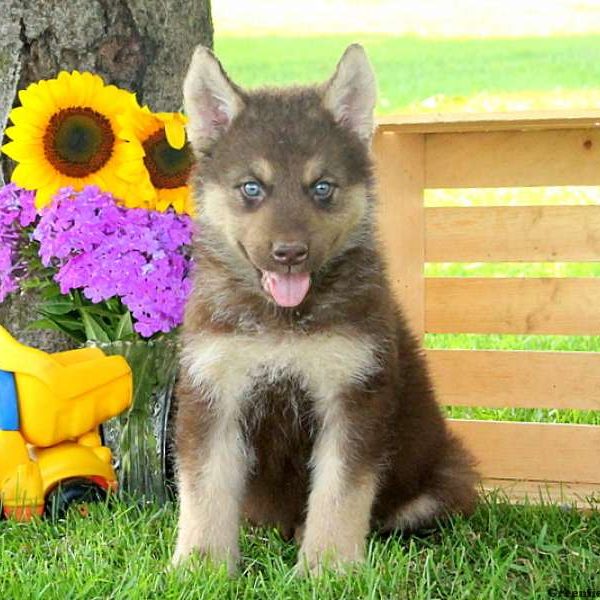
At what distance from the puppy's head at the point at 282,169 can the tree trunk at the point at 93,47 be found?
1.22 meters

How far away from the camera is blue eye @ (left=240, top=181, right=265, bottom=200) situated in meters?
3.46

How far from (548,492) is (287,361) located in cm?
154

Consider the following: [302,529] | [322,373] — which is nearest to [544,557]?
[302,529]

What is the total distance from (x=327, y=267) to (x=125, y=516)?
1202 millimetres

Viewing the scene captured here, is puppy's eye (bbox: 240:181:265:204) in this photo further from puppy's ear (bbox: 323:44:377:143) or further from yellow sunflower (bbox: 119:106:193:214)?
yellow sunflower (bbox: 119:106:193:214)

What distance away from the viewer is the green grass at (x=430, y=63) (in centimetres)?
1368

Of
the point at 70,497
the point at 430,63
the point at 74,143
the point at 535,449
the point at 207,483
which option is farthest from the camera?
the point at 430,63

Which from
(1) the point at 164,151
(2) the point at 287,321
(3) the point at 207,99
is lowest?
(2) the point at 287,321

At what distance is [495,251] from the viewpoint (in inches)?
191

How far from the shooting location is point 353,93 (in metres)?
3.65

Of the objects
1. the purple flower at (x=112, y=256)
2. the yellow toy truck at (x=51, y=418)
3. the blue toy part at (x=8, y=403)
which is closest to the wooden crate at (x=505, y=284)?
the purple flower at (x=112, y=256)

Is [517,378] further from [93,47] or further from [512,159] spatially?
[93,47]

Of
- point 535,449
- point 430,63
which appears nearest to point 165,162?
point 535,449

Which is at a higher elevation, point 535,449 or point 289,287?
point 289,287
